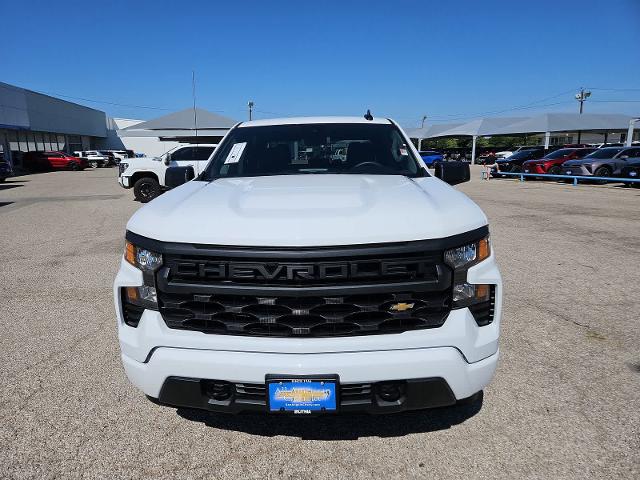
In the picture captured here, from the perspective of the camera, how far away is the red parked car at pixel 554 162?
2211 cm

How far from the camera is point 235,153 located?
371 cm

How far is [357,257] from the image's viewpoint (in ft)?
6.57

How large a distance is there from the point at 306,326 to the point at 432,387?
25.2 inches

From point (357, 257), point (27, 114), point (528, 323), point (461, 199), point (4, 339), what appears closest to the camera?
point (357, 257)

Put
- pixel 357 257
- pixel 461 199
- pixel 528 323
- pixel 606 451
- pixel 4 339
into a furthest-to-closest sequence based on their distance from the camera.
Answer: pixel 528 323, pixel 4 339, pixel 461 199, pixel 606 451, pixel 357 257

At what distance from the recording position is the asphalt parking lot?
2.28 m

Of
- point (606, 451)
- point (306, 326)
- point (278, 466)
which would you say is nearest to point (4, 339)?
point (278, 466)

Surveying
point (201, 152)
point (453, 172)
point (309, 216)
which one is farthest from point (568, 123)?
point (309, 216)

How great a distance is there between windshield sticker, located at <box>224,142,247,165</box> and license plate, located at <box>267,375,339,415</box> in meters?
2.13

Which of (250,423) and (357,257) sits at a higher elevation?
(357,257)

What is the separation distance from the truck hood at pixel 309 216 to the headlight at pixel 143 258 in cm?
9

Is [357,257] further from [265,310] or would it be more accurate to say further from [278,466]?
[278,466]

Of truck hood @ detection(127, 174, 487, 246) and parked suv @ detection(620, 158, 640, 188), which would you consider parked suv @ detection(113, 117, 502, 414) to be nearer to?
truck hood @ detection(127, 174, 487, 246)

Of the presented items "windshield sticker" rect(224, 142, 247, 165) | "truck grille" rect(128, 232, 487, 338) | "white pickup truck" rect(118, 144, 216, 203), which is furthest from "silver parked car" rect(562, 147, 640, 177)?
"truck grille" rect(128, 232, 487, 338)
